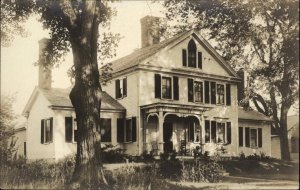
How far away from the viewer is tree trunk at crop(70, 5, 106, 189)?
12469 mm

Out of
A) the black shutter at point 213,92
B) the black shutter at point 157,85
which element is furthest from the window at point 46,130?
the black shutter at point 213,92

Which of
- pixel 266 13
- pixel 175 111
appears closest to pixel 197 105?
pixel 175 111

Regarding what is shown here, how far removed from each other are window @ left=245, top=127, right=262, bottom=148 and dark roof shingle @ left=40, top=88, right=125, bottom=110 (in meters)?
8.79

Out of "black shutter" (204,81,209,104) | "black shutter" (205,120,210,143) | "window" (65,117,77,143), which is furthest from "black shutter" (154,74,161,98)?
"window" (65,117,77,143)

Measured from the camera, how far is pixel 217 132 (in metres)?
26.7

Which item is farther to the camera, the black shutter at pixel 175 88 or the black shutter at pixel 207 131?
the black shutter at pixel 207 131

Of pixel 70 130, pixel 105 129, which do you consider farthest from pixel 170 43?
pixel 70 130

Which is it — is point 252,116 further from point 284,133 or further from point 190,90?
point 284,133

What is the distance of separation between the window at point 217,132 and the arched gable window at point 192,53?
3435 mm

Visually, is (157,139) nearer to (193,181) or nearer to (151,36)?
(151,36)

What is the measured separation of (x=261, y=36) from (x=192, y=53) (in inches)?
273

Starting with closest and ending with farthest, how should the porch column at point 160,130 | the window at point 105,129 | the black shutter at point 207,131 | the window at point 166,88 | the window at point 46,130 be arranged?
1. the porch column at point 160,130
2. the window at point 46,130
3. the window at point 105,129
4. the window at point 166,88
5. the black shutter at point 207,131

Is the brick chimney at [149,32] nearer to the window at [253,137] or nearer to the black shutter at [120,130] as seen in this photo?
the black shutter at [120,130]

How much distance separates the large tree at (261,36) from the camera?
15211 mm
